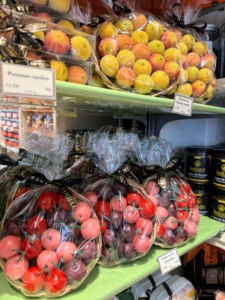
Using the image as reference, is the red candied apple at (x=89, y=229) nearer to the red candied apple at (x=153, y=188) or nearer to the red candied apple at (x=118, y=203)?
the red candied apple at (x=118, y=203)

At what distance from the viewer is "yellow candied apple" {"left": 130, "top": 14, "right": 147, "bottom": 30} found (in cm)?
76

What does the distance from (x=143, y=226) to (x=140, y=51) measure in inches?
20.6

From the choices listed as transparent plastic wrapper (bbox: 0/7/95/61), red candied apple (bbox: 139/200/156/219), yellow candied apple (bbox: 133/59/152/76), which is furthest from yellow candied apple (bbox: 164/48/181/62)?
red candied apple (bbox: 139/200/156/219)

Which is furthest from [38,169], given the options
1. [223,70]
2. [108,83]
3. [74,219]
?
[223,70]

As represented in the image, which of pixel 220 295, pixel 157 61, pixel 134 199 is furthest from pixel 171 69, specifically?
pixel 220 295

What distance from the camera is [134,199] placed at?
2.44 ft

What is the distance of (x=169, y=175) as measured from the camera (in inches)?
35.8

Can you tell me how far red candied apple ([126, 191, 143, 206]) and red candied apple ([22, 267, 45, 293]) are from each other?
316 mm

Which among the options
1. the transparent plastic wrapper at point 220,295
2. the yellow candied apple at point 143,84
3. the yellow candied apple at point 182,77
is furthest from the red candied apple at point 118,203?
the transparent plastic wrapper at point 220,295

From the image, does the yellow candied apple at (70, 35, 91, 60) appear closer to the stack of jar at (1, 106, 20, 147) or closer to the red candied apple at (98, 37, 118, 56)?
the red candied apple at (98, 37, 118, 56)

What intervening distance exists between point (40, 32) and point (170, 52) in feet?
1.39

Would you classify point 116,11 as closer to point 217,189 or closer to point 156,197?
point 156,197

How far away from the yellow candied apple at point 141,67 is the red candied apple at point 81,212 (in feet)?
1.35

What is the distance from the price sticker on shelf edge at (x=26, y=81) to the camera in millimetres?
407
